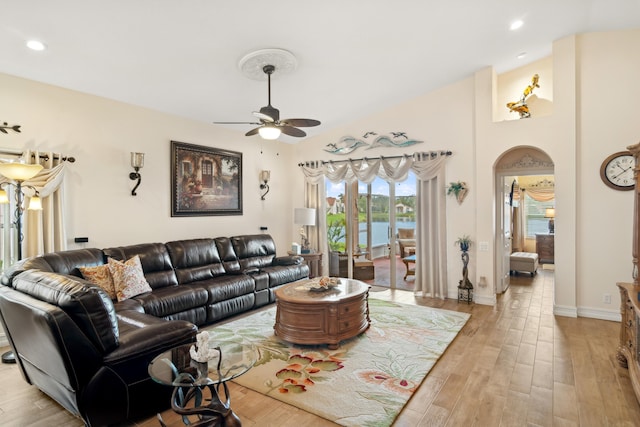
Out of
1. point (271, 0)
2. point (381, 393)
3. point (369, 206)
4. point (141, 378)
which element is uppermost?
point (271, 0)

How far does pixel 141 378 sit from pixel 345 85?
437cm

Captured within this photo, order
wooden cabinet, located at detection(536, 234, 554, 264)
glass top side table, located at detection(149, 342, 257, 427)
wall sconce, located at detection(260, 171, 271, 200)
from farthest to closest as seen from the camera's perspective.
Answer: wooden cabinet, located at detection(536, 234, 554, 264) → wall sconce, located at detection(260, 171, 271, 200) → glass top side table, located at detection(149, 342, 257, 427)

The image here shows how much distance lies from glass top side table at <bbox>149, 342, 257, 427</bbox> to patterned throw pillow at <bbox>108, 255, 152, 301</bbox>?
5.88ft

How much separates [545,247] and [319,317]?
304 inches

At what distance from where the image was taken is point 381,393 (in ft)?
8.79

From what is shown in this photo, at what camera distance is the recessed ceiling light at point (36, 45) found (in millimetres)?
3143

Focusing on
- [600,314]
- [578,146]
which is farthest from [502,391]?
[578,146]

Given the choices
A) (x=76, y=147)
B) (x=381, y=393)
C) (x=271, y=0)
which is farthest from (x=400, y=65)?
(x=76, y=147)

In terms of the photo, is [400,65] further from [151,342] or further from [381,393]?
[151,342]

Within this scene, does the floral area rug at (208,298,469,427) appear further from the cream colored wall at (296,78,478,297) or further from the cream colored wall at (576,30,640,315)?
the cream colored wall at (576,30,640,315)

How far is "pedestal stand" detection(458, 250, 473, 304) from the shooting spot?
5.23m

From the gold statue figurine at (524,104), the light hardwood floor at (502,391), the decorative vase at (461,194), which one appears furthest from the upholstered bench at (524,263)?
the gold statue figurine at (524,104)

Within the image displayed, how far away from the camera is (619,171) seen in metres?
4.31

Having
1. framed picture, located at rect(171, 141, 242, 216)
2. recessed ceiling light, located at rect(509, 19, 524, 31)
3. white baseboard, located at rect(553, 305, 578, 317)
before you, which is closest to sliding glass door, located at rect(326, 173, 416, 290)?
framed picture, located at rect(171, 141, 242, 216)
